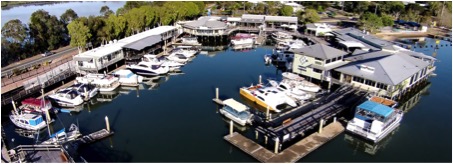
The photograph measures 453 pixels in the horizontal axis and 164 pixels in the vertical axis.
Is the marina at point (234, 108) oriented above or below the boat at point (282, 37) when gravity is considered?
below

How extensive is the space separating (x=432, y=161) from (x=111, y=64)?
35643 mm

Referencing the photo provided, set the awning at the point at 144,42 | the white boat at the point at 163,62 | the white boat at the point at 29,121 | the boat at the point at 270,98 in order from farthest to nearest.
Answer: the awning at the point at 144,42, the white boat at the point at 163,62, the boat at the point at 270,98, the white boat at the point at 29,121

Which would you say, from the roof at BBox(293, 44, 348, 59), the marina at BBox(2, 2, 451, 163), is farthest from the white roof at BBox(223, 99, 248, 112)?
the roof at BBox(293, 44, 348, 59)

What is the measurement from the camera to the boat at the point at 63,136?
23578 millimetres

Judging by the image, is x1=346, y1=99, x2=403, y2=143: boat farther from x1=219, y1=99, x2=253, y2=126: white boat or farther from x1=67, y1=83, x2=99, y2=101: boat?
x1=67, y1=83, x2=99, y2=101: boat

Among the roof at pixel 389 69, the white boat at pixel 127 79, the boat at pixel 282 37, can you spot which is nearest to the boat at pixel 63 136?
the white boat at pixel 127 79

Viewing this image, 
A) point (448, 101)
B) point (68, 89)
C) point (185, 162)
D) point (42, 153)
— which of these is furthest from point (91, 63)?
point (448, 101)

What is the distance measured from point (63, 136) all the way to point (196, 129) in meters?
10.2

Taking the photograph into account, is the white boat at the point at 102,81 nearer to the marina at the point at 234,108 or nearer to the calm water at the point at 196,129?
the marina at the point at 234,108

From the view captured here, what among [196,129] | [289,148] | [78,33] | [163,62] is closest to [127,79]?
[163,62]

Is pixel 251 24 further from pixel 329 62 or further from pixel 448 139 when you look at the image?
pixel 448 139

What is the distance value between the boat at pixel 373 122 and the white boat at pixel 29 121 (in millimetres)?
25603

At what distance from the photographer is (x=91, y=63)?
127 ft

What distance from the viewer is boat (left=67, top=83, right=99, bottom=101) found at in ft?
108
